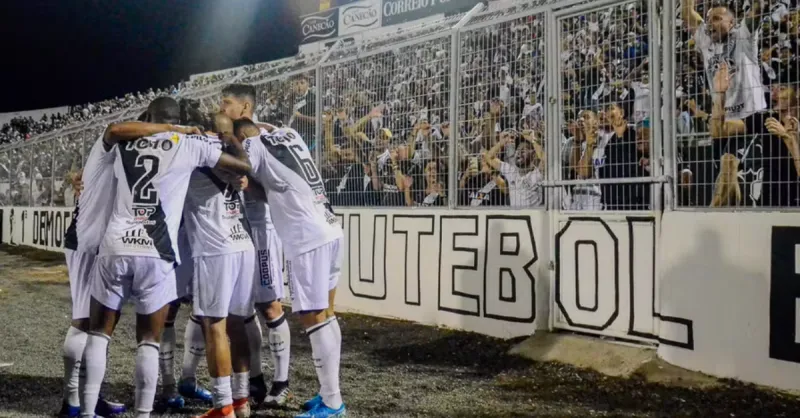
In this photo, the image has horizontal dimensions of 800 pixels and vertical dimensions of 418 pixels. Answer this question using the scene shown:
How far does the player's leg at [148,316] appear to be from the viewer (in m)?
4.16

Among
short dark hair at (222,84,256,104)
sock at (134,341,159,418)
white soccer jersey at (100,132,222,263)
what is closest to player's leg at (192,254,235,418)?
white soccer jersey at (100,132,222,263)

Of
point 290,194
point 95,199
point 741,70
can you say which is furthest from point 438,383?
point 741,70

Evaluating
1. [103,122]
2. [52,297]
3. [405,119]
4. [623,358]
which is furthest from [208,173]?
[103,122]

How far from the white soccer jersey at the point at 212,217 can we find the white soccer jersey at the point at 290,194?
24cm

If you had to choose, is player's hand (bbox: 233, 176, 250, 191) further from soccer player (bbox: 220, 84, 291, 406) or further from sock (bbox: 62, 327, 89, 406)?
sock (bbox: 62, 327, 89, 406)

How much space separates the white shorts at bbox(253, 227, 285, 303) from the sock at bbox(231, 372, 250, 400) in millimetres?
578

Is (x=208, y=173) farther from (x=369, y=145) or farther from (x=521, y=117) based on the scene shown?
(x=369, y=145)

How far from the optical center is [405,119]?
28.4 ft

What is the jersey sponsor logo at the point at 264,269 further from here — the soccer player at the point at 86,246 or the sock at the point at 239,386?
the soccer player at the point at 86,246

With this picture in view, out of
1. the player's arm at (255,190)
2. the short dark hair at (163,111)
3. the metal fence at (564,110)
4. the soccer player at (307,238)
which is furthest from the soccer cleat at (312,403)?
the metal fence at (564,110)

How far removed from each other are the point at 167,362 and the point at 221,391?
0.85 meters

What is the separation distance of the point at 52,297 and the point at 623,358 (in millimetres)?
9164

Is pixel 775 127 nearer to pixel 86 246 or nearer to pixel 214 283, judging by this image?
pixel 214 283

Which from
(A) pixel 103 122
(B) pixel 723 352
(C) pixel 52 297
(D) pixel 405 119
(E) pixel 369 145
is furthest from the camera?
(A) pixel 103 122
